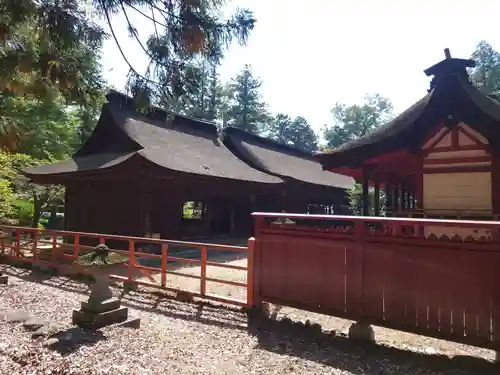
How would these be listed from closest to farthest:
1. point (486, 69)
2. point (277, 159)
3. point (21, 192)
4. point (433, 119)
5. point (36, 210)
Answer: point (433, 119), point (21, 192), point (36, 210), point (277, 159), point (486, 69)

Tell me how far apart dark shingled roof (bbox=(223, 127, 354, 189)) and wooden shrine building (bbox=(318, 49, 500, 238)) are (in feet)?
26.3

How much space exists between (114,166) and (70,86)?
546 cm

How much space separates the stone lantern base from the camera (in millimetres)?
4621

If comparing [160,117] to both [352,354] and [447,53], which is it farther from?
[352,354]

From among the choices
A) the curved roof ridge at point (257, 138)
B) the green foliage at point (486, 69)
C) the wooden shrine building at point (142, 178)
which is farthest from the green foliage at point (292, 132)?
the wooden shrine building at point (142, 178)

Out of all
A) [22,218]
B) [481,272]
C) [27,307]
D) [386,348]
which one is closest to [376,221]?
[481,272]

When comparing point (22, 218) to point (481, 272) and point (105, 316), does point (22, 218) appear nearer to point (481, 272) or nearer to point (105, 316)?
point (105, 316)

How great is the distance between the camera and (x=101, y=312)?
468 centimetres

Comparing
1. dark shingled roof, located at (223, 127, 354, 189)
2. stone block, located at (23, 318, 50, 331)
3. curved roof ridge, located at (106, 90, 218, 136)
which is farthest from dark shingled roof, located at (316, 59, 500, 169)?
dark shingled roof, located at (223, 127, 354, 189)

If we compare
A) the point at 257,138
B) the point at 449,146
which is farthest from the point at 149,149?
the point at 257,138

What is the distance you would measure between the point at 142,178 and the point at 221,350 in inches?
299

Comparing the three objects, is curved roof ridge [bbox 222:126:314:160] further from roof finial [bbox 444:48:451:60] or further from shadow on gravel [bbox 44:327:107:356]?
shadow on gravel [bbox 44:327:107:356]

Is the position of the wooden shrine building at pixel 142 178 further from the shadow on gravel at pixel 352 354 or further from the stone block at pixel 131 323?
the shadow on gravel at pixel 352 354

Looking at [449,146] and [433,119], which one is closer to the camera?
[433,119]
